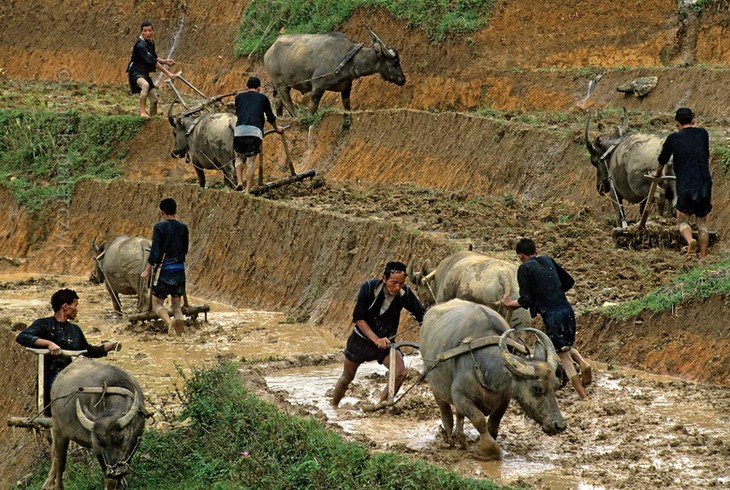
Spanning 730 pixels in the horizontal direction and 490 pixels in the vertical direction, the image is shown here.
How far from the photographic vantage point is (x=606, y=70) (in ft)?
92.4

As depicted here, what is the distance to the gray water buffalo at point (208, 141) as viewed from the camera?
2538 centimetres

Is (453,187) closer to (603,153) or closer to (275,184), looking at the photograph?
(275,184)

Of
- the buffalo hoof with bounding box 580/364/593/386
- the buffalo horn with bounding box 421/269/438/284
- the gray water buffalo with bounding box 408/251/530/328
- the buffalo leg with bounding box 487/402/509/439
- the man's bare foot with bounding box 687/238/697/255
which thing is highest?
the man's bare foot with bounding box 687/238/697/255

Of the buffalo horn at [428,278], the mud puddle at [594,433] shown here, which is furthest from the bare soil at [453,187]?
the buffalo horn at [428,278]

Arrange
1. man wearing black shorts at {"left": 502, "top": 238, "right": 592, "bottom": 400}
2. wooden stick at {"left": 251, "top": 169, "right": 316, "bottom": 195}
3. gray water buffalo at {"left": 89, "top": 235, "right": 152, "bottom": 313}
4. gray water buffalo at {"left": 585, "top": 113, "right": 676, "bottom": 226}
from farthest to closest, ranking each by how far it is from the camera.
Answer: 1. wooden stick at {"left": 251, "top": 169, "right": 316, "bottom": 195}
2. gray water buffalo at {"left": 89, "top": 235, "right": 152, "bottom": 313}
3. gray water buffalo at {"left": 585, "top": 113, "right": 676, "bottom": 226}
4. man wearing black shorts at {"left": 502, "top": 238, "right": 592, "bottom": 400}

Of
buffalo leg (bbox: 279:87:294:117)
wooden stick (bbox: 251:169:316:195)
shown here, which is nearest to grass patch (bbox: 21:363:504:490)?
wooden stick (bbox: 251:169:316:195)

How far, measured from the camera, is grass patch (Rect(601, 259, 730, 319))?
1634cm

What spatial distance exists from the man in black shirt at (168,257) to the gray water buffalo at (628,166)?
5.73m

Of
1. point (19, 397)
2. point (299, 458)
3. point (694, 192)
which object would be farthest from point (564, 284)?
point (19, 397)

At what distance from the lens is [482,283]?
599 inches

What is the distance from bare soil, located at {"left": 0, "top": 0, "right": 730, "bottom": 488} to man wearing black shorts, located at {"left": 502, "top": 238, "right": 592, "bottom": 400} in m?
0.75

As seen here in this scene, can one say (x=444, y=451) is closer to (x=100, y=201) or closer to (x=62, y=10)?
(x=100, y=201)

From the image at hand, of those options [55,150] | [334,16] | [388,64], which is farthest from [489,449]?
[334,16]

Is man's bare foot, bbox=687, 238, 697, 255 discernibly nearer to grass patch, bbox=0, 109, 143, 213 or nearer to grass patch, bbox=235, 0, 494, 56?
grass patch, bbox=235, 0, 494, 56
